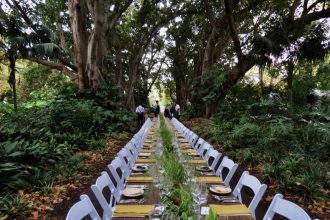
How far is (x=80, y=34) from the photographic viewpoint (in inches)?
495

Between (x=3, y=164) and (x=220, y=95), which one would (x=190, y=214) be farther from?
(x=220, y=95)

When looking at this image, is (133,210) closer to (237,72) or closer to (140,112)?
(237,72)

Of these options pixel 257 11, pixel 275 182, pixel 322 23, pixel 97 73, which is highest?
pixel 257 11

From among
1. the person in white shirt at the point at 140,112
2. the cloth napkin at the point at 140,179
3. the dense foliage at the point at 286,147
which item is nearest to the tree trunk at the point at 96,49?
the person in white shirt at the point at 140,112

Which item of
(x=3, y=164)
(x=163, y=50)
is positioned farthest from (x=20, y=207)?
(x=163, y=50)

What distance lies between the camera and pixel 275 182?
18.2 feet

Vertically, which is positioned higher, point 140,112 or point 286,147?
point 140,112

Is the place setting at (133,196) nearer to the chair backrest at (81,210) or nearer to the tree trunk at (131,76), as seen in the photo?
the chair backrest at (81,210)

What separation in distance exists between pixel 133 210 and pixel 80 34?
36.0 feet

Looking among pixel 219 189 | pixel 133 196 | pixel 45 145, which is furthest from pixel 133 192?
pixel 45 145

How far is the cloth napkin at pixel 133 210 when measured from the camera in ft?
9.27

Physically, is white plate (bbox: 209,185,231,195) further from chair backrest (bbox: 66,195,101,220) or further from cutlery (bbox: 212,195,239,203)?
chair backrest (bbox: 66,195,101,220)

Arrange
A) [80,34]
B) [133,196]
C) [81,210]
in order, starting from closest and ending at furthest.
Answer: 1. [81,210]
2. [133,196]
3. [80,34]

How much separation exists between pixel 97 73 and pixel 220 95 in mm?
6393
